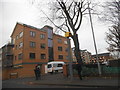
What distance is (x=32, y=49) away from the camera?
102 feet

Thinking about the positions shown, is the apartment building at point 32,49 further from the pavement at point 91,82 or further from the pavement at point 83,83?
the pavement at point 91,82

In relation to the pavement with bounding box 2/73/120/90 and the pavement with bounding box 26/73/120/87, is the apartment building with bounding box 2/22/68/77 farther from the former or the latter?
the pavement with bounding box 26/73/120/87

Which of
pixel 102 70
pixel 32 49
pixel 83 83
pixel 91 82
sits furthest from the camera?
pixel 32 49

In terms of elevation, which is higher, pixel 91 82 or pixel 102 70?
pixel 102 70

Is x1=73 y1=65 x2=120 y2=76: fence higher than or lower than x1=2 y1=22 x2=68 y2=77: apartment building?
lower

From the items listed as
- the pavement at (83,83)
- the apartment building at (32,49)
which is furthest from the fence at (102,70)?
the apartment building at (32,49)

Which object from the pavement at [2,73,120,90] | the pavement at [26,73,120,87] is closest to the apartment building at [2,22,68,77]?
the pavement at [2,73,120,90]

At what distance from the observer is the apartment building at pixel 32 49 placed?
28.8 meters

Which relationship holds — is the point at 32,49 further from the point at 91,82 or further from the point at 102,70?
the point at 91,82

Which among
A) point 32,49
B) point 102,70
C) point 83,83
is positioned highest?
point 32,49

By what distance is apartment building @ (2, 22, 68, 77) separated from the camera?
2880 centimetres

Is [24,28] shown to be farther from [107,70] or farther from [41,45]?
[107,70]

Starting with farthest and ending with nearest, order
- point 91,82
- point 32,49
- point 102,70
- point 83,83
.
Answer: point 32,49, point 102,70, point 91,82, point 83,83

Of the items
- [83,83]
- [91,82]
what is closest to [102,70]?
[91,82]
